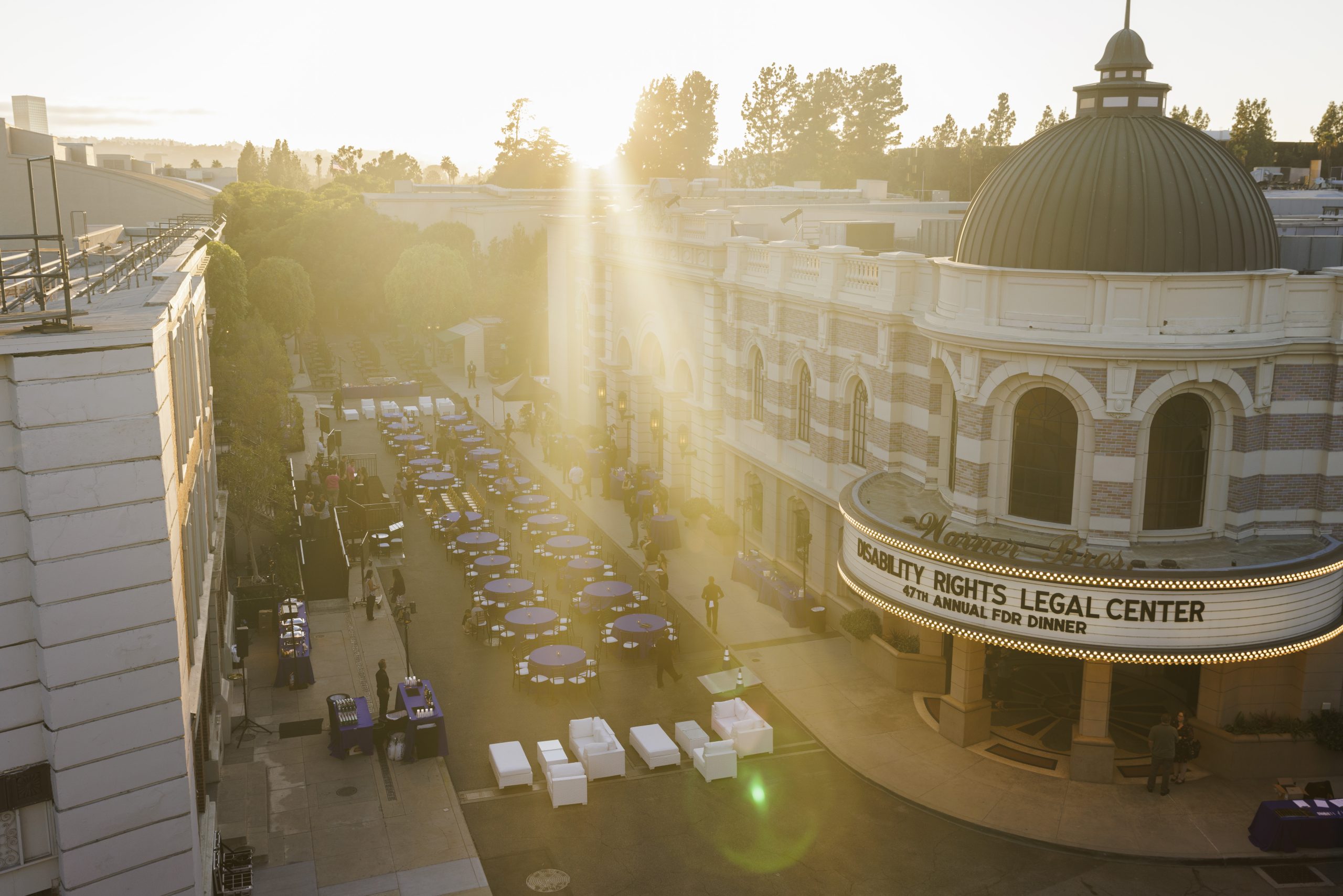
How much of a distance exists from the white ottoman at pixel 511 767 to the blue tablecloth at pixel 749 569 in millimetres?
13937

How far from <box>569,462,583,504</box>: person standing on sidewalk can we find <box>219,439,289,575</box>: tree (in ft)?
47.5

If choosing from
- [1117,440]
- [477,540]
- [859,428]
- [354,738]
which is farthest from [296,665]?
[1117,440]

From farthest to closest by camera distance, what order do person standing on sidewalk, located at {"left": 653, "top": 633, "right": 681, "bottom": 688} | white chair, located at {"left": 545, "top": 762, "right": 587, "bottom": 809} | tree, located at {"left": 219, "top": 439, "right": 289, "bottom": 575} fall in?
tree, located at {"left": 219, "top": 439, "right": 289, "bottom": 575}
person standing on sidewalk, located at {"left": 653, "top": 633, "right": 681, "bottom": 688}
white chair, located at {"left": 545, "top": 762, "right": 587, "bottom": 809}

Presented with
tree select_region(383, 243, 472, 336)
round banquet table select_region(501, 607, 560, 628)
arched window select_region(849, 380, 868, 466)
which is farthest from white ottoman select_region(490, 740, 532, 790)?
tree select_region(383, 243, 472, 336)

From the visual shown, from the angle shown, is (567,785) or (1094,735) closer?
(567,785)

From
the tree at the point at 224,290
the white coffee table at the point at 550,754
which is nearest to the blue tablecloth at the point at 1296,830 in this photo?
the white coffee table at the point at 550,754

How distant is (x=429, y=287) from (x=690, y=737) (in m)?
69.7

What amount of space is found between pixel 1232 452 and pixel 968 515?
19.7ft

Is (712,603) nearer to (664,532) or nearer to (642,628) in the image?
(642,628)

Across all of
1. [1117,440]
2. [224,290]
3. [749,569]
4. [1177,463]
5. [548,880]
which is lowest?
[548,880]

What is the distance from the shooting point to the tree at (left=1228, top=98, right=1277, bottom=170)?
9888 cm

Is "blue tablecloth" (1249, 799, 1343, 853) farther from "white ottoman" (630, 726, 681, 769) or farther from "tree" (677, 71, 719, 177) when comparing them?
"tree" (677, 71, 719, 177)

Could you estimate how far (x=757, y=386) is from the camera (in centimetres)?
4216

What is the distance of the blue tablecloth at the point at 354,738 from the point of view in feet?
90.4
